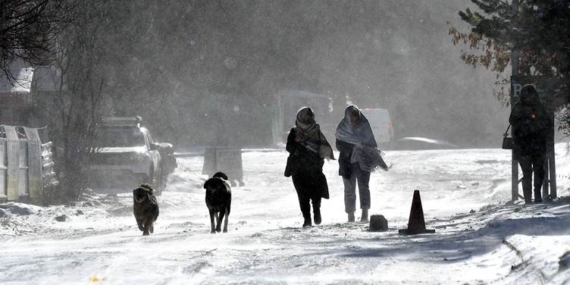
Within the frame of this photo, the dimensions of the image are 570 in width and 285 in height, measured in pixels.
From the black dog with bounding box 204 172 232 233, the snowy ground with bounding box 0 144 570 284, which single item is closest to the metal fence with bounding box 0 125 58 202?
the snowy ground with bounding box 0 144 570 284

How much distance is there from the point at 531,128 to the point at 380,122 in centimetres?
4427

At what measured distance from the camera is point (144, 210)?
630 inches

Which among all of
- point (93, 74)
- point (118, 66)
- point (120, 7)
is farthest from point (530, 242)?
point (118, 66)

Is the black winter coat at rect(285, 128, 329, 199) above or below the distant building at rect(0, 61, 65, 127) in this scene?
below

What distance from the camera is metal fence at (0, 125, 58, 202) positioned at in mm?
23750

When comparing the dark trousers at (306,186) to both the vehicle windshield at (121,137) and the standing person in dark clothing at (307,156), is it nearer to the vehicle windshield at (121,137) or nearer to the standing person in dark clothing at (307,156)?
the standing person in dark clothing at (307,156)

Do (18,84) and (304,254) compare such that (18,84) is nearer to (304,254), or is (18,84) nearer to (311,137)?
(311,137)

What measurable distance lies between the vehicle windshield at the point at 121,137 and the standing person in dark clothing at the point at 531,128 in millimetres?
15425

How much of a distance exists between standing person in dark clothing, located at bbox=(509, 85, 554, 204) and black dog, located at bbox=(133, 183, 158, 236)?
18.9 ft

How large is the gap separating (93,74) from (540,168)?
16687mm

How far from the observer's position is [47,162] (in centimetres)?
2855

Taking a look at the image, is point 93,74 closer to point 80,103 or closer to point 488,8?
point 80,103

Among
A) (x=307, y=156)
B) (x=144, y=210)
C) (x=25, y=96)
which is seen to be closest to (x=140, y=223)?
(x=144, y=210)

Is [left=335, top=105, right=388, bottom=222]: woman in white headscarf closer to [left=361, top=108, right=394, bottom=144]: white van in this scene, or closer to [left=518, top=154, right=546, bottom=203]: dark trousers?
[left=518, top=154, right=546, bottom=203]: dark trousers
